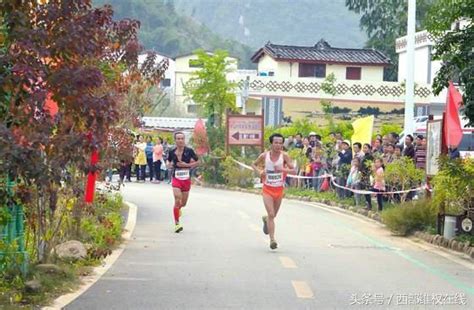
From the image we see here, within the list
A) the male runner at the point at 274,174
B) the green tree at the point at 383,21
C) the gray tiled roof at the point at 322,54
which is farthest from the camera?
the green tree at the point at 383,21

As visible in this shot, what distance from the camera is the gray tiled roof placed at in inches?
2228

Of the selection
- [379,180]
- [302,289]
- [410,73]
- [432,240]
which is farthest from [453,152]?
[410,73]

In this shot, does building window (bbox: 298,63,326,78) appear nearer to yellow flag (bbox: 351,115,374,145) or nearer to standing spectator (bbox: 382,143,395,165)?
yellow flag (bbox: 351,115,374,145)

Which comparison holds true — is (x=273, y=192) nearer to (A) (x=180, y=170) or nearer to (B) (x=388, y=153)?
(A) (x=180, y=170)

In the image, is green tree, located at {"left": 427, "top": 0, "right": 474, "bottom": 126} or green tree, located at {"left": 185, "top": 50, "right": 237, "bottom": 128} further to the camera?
green tree, located at {"left": 185, "top": 50, "right": 237, "bottom": 128}

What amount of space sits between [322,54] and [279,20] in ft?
437

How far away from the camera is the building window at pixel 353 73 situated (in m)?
57.9

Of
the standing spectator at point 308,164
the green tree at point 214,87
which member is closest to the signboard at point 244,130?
the standing spectator at point 308,164

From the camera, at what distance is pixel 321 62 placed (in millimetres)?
57062

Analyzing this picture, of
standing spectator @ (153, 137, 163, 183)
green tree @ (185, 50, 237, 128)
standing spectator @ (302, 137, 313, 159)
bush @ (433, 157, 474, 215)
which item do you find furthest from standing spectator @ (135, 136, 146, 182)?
bush @ (433, 157, 474, 215)

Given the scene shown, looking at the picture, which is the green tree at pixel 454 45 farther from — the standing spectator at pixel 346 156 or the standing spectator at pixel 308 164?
the standing spectator at pixel 308 164

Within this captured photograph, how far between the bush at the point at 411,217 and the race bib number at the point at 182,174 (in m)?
4.31

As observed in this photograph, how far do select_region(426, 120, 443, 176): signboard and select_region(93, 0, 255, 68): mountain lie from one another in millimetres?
83569

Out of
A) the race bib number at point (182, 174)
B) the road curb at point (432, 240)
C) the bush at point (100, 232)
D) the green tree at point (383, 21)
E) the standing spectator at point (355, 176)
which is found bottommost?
the road curb at point (432, 240)
